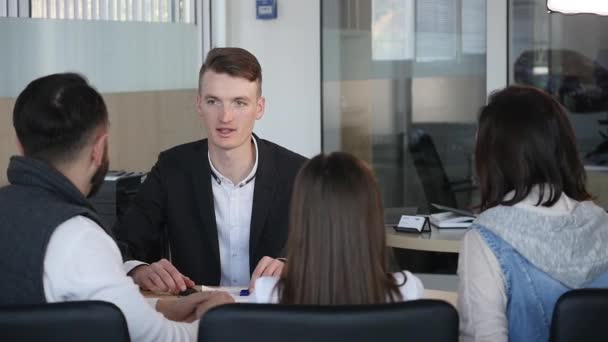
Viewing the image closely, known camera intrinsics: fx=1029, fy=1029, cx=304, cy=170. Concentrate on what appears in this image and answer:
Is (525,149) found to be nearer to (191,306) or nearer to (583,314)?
(583,314)

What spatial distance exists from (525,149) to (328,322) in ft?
2.75

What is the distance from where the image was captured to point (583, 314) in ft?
6.75

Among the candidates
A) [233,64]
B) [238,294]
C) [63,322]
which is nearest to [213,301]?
[238,294]

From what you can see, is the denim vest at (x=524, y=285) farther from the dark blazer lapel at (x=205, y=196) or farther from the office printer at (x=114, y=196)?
the office printer at (x=114, y=196)

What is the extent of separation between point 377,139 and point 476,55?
0.92m

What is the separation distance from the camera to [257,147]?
3496mm

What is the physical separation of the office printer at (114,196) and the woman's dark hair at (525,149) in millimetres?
3193

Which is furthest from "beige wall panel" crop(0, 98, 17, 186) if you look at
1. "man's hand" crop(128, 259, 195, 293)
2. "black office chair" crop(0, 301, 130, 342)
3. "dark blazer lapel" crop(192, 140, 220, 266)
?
"black office chair" crop(0, 301, 130, 342)

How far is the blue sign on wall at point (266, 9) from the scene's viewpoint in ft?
23.7

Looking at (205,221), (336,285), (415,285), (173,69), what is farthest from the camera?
(173,69)

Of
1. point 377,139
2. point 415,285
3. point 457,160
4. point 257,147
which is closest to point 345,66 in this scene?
point 377,139

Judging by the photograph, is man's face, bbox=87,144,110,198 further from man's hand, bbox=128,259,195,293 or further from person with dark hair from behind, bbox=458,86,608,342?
person with dark hair from behind, bbox=458,86,608,342

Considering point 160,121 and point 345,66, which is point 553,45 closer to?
point 345,66

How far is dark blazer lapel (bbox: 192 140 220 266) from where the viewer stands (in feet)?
11.1
